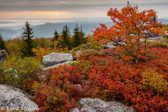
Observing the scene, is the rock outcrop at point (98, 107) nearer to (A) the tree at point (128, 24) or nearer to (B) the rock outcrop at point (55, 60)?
(A) the tree at point (128, 24)

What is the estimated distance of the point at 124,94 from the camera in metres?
5.45

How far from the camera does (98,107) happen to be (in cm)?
458

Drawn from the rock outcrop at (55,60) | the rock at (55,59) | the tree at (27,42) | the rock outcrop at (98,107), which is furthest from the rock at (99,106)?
the tree at (27,42)

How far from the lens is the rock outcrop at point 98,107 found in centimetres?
448

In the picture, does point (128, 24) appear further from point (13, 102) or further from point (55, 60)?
point (13, 102)

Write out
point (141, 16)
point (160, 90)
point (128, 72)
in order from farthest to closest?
1. point (141, 16)
2. point (128, 72)
3. point (160, 90)

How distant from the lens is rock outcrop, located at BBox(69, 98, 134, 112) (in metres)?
4.48

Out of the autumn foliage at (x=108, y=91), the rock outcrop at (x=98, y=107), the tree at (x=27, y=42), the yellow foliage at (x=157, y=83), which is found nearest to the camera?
the rock outcrop at (x=98, y=107)

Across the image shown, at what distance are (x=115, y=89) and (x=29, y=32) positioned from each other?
25.5 m

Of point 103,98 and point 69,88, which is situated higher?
point 69,88

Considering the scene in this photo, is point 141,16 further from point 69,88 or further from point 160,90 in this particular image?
point 69,88

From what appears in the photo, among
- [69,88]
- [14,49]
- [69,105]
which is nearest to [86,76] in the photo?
[69,88]

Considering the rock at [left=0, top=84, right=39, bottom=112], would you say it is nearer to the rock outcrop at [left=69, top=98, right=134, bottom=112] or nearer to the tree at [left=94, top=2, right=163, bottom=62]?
the rock outcrop at [left=69, top=98, right=134, bottom=112]

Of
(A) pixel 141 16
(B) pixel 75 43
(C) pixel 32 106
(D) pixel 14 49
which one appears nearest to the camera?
(C) pixel 32 106
